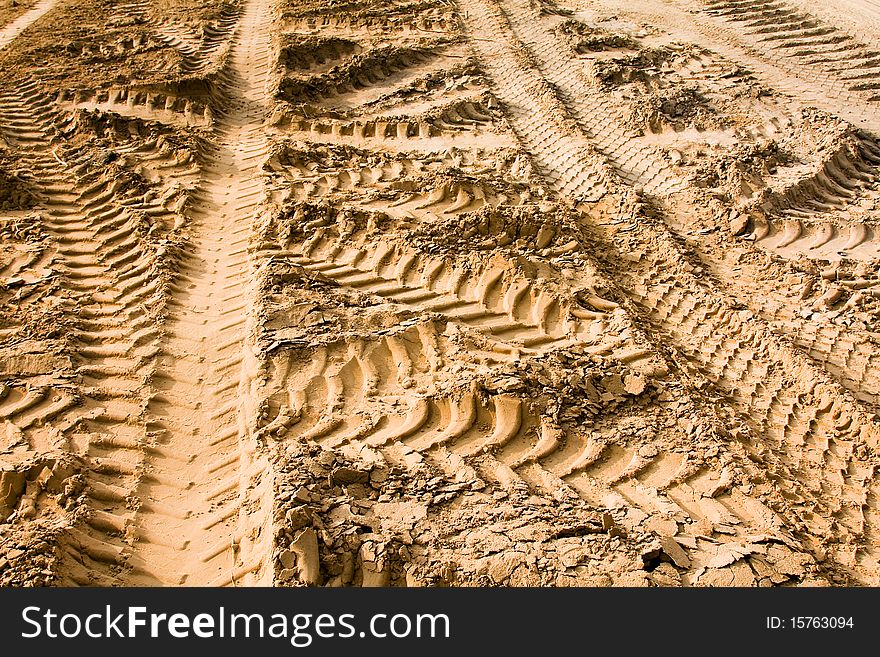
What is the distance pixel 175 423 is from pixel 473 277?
2.18 meters

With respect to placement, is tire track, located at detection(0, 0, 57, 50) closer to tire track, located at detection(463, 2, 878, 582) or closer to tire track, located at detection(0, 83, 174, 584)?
tire track, located at detection(0, 83, 174, 584)

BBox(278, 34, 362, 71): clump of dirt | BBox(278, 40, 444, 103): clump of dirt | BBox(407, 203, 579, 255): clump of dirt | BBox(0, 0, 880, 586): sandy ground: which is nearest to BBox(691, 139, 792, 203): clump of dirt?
BBox(0, 0, 880, 586): sandy ground

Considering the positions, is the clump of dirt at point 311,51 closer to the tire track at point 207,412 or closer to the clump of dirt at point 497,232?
the tire track at point 207,412

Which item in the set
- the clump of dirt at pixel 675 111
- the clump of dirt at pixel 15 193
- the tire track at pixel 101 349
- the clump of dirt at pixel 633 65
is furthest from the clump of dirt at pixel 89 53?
the clump of dirt at pixel 675 111

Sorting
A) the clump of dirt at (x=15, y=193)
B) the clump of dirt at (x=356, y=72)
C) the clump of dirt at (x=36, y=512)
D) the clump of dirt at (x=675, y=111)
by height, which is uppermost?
the clump of dirt at (x=356, y=72)

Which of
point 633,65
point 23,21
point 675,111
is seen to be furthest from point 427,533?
point 23,21

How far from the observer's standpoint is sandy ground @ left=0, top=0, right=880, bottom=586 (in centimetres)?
320

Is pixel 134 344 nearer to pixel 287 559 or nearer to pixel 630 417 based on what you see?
pixel 287 559

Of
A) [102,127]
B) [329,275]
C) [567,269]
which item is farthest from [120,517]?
[102,127]

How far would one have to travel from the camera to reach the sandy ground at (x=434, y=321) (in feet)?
10.5

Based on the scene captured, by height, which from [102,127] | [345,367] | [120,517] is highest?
[102,127]

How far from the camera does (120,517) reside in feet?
11.0

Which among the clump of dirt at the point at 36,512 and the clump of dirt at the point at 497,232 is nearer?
the clump of dirt at the point at 36,512

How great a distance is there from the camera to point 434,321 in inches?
178
